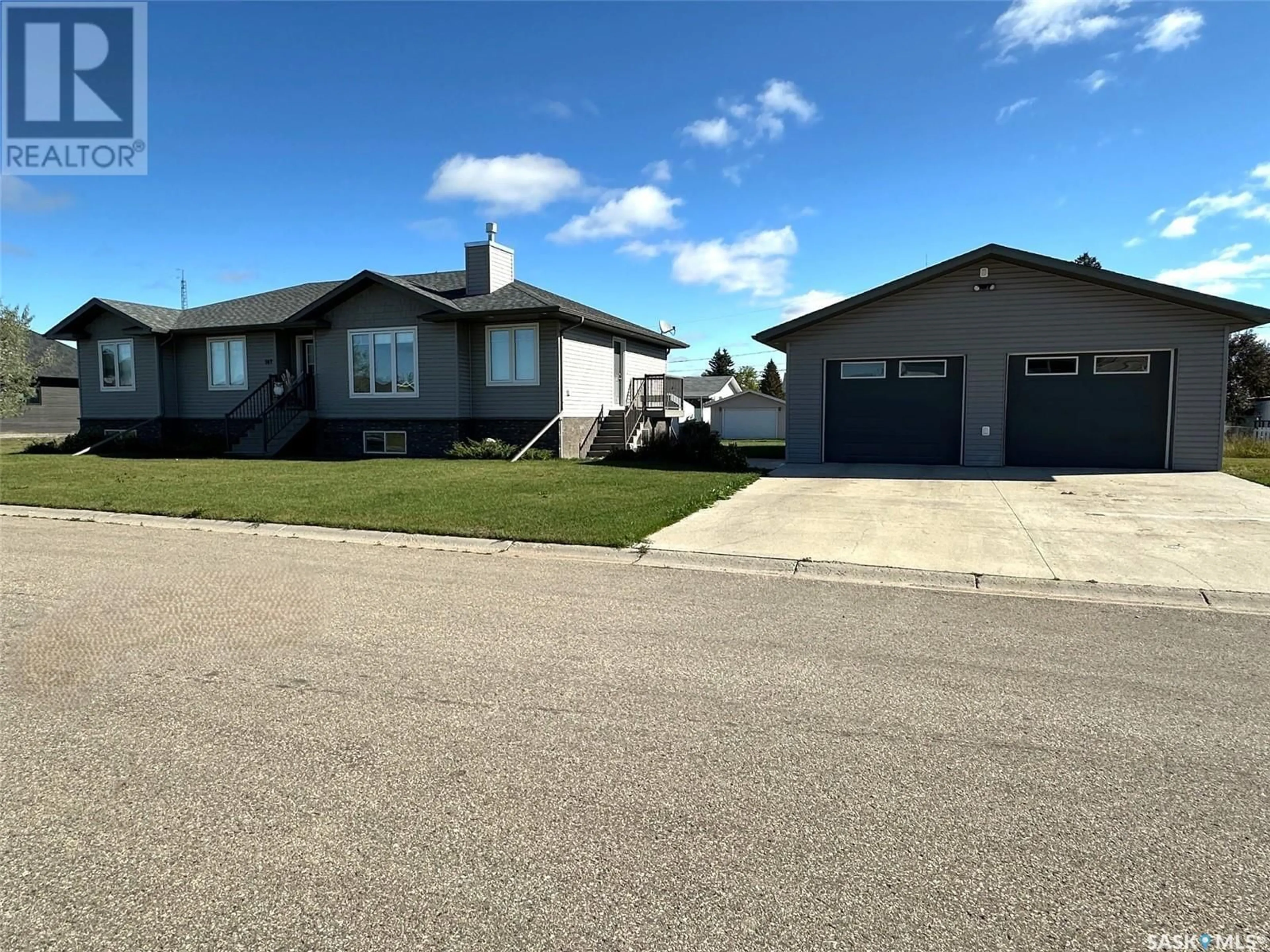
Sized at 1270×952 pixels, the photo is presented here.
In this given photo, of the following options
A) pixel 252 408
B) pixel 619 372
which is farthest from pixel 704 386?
pixel 252 408

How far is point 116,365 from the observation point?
24.8 metres

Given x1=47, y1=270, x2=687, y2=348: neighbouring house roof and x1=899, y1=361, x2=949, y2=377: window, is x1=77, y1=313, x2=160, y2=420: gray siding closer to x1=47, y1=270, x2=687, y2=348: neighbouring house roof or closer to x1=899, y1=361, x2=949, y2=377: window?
x1=47, y1=270, x2=687, y2=348: neighbouring house roof

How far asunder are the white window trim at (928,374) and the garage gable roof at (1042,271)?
5.42ft

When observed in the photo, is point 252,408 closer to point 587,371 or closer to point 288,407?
point 288,407

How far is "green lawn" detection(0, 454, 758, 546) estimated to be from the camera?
9.50 m

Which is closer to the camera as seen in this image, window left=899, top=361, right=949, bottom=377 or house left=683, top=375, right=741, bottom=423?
window left=899, top=361, right=949, bottom=377

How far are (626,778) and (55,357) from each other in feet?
154

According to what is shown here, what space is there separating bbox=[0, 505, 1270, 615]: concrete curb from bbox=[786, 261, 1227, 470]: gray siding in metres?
11.4

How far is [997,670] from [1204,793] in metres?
1.48

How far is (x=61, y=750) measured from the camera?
3.47 metres

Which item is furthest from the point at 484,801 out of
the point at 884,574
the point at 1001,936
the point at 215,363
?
the point at 215,363

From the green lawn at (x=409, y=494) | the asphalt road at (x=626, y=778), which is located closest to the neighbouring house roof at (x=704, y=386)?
the green lawn at (x=409, y=494)

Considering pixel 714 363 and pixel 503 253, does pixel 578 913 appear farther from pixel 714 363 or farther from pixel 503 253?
pixel 714 363

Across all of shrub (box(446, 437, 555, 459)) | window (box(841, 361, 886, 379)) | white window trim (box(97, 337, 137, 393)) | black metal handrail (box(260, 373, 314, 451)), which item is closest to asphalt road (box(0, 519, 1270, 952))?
window (box(841, 361, 886, 379))
